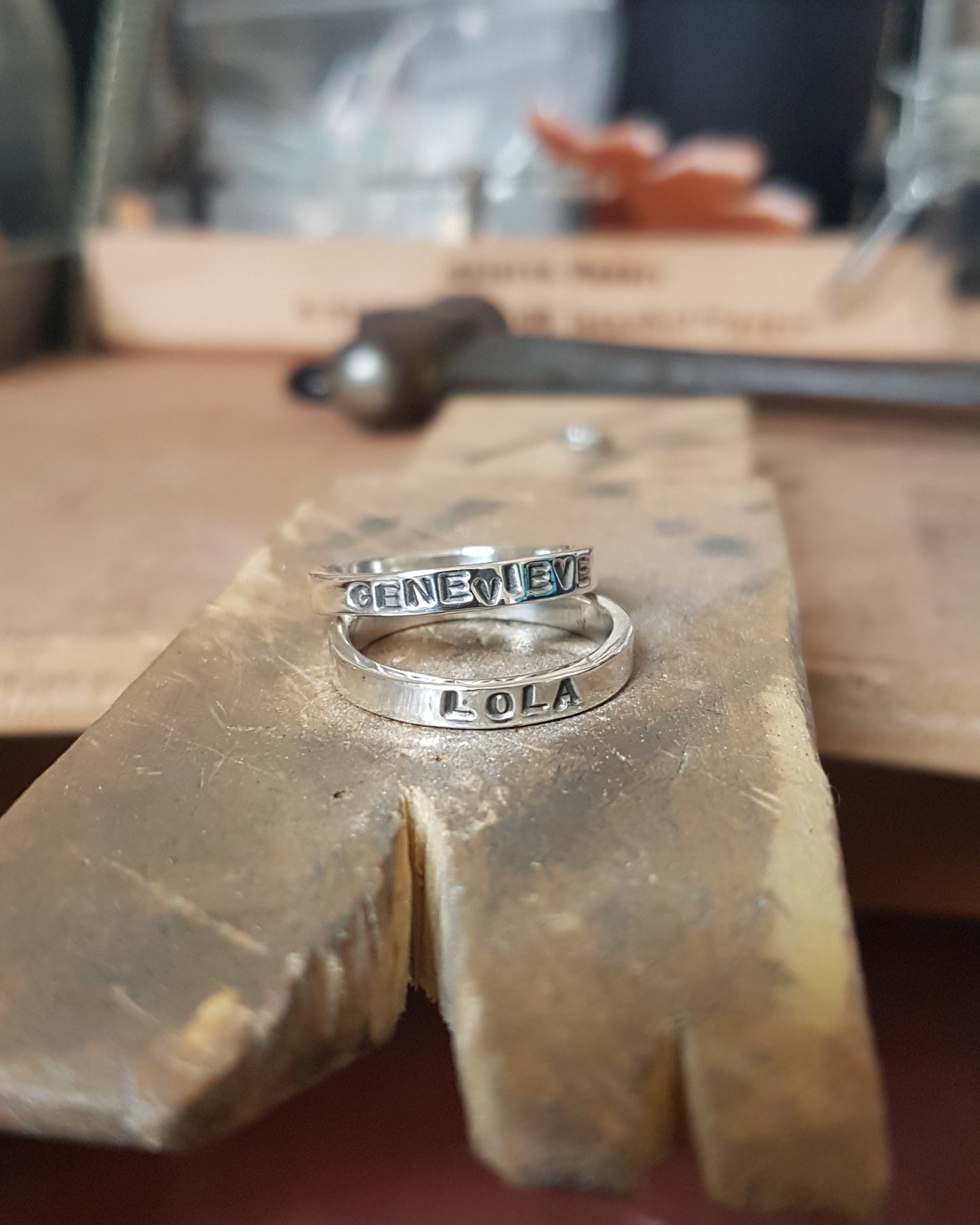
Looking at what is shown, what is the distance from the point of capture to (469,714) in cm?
35

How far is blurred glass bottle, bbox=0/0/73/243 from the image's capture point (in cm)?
131

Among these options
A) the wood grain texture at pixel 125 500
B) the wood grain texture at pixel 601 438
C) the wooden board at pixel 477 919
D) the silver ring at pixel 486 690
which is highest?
the silver ring at pixel 486 690

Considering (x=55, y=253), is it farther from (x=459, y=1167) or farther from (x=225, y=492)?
(x=459, y=1167)

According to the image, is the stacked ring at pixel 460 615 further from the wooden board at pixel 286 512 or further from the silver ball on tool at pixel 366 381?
the silver ball on tool at pixel 366 381

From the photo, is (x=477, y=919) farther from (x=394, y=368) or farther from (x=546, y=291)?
(x=546, y=291)

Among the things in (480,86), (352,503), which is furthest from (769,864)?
(480,86)

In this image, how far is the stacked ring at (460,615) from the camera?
0.35 meters

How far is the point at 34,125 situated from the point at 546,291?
77 cm

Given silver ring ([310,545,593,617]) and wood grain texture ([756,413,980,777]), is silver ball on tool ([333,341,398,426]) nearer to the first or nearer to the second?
wood grain texture ([756,413,980,777])

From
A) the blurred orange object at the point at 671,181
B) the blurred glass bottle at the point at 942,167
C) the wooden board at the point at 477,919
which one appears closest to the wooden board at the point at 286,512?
the wooden board at the point at 477,919

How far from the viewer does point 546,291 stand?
3.84 feet

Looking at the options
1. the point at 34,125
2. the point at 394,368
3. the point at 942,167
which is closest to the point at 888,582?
the point at 394,368

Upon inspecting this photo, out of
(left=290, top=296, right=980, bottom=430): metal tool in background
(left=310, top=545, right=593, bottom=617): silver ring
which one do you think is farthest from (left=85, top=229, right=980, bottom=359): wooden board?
(left=310, top=545, right=593, bottom=617): silver ring

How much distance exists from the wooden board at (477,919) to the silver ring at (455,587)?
0.12 feet
